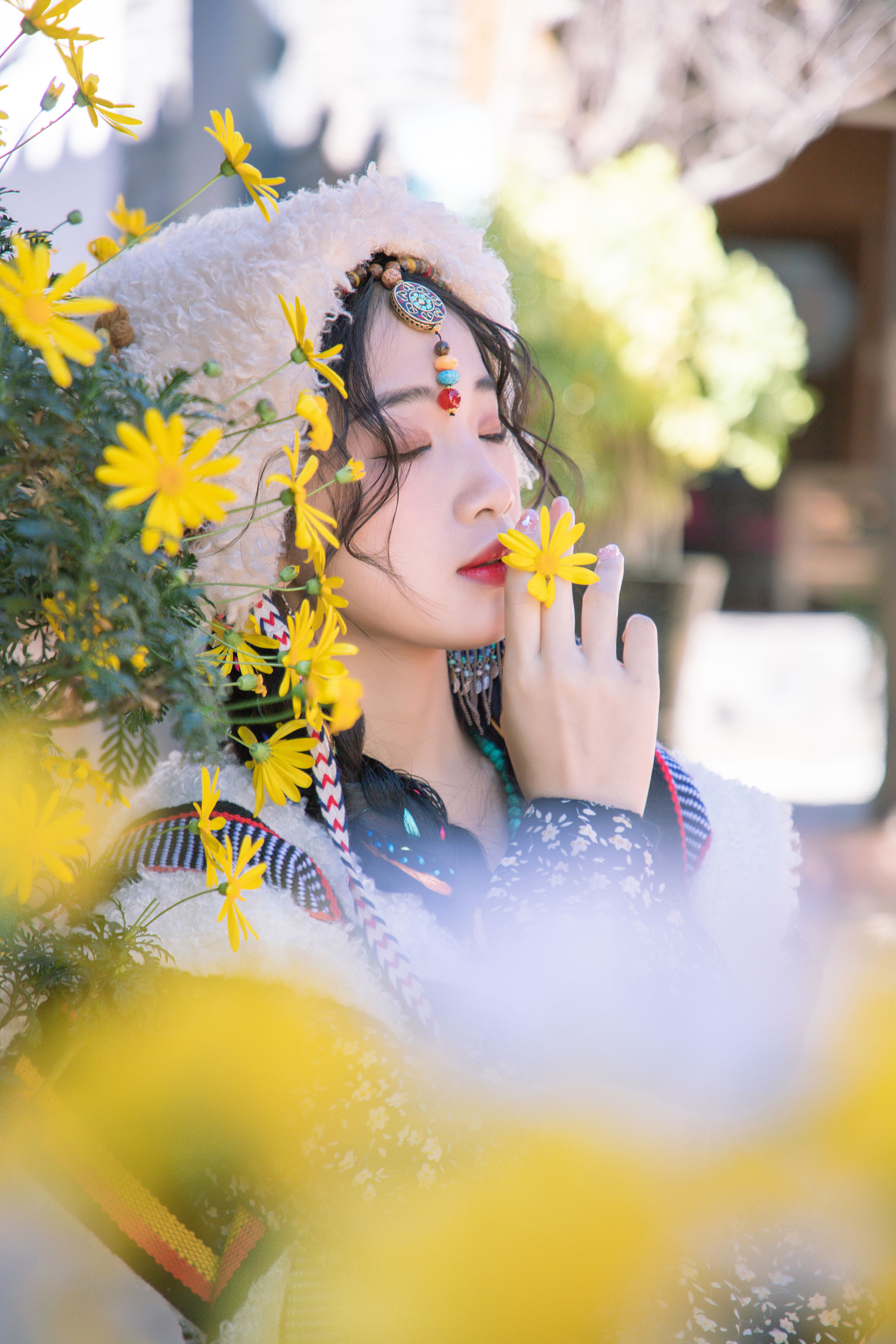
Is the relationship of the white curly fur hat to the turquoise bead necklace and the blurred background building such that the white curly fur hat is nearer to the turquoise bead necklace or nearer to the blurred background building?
the turquoise bead necklace

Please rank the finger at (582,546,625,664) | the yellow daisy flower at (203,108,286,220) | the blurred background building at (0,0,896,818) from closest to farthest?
the yellow daisy flower at (203,108,286,220), the finger at (582,546,625,664), the blurred background building at (0,0,896,818)

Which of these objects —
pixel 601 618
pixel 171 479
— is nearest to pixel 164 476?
pixel 171 479

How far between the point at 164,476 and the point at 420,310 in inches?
21.4

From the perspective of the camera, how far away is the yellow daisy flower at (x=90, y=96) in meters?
0.54

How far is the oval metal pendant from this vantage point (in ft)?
3.00

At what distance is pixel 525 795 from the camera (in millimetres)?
979

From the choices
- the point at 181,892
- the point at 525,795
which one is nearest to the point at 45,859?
the point at 181,892

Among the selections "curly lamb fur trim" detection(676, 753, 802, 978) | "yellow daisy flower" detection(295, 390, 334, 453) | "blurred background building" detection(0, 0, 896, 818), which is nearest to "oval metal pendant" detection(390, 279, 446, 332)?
"yellow daisy flower" detection(295, 390, 334, 453)

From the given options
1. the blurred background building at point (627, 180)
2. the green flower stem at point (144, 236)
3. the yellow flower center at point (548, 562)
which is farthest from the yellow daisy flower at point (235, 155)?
the blurred background building at point (627, 180)

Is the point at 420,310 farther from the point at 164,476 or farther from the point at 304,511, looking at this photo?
the point at 164,476

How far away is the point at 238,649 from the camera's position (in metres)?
0.57

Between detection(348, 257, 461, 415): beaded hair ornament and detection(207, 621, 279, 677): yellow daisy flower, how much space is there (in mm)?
382

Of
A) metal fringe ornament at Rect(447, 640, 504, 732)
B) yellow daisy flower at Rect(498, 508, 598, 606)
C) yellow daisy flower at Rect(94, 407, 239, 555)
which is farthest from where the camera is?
metal fringe ornament at Rect(447, 640, 504, 732)

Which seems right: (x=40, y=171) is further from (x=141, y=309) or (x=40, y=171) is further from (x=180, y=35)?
(x=141, y=309)
